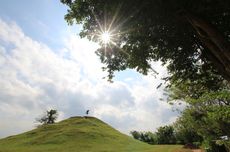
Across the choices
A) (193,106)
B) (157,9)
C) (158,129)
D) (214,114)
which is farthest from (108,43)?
(158,129)

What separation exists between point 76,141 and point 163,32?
171 feet

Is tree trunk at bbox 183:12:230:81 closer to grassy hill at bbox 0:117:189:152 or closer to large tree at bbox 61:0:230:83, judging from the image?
large tree at bbox 61:0:230:83

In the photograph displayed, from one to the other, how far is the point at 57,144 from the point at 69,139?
4462mm

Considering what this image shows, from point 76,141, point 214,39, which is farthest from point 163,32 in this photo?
point 76,141

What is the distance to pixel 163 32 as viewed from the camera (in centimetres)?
1714

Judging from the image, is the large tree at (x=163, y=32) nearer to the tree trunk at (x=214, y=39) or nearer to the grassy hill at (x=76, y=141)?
the tree trunk at (x=214, y=39)

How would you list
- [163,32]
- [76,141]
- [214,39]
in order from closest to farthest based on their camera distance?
[214,39]
[163,32]
[76,141]

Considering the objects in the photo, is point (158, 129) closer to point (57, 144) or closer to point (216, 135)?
point (57, 144)

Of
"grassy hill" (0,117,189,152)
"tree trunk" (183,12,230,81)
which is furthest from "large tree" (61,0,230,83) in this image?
"grassy hill" (0,117,189,152)

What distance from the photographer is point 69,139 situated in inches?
2660

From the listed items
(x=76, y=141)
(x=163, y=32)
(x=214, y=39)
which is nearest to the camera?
(x=214, y=39)

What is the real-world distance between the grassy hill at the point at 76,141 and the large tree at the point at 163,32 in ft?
124

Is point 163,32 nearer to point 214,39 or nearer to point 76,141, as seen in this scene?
point 214,39

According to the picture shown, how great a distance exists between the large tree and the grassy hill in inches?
1490
